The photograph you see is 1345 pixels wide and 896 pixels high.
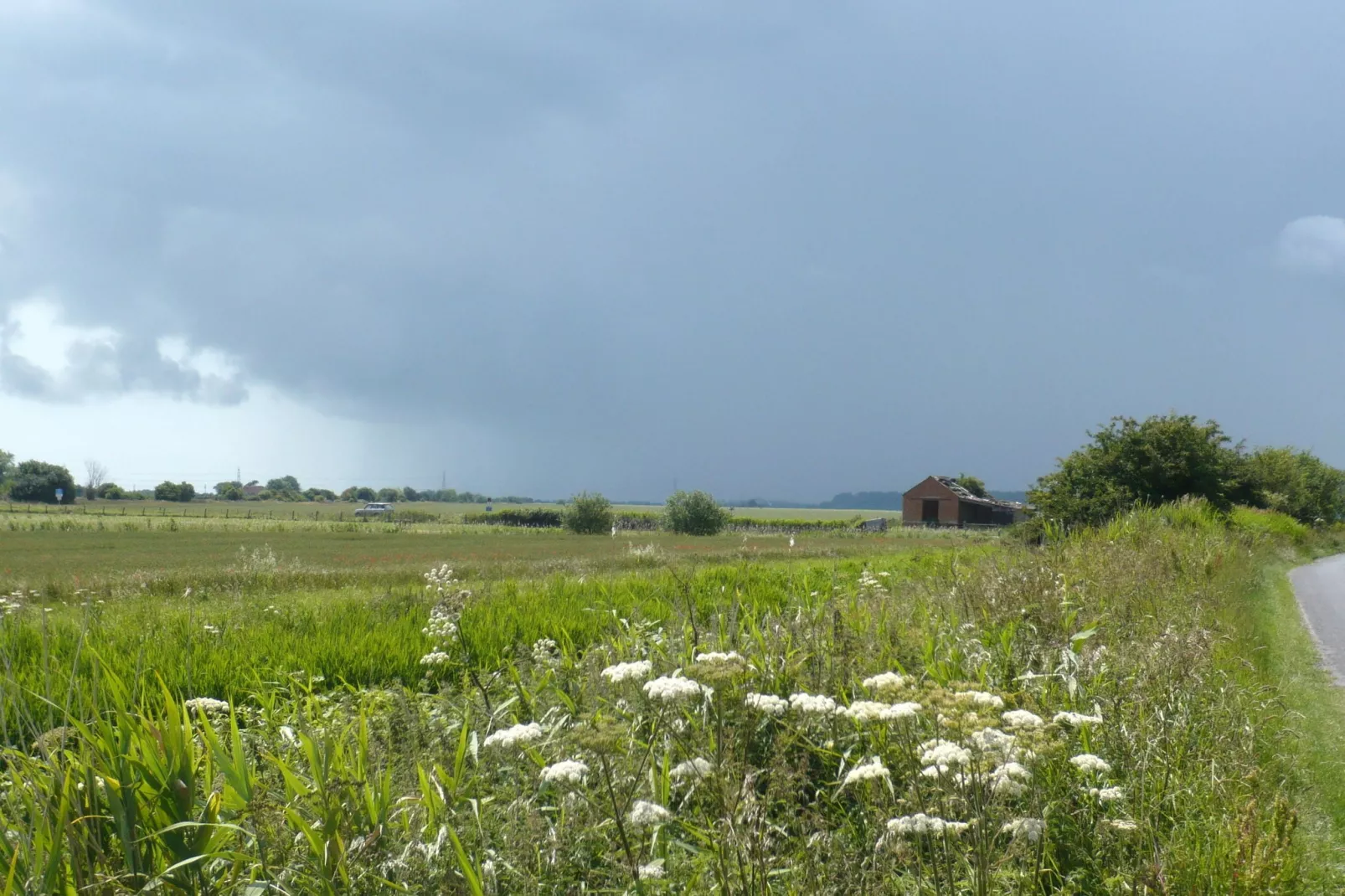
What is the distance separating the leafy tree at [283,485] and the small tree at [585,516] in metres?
126

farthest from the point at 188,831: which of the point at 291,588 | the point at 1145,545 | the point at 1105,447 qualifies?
the point at 1105,447

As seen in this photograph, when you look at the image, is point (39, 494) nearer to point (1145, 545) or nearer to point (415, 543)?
point (415, 543)

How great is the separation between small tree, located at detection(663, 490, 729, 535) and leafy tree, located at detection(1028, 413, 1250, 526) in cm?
3981

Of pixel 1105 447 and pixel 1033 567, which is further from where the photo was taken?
pixel 1105 447

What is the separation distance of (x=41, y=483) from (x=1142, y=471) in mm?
129148

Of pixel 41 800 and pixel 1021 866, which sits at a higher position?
pixel 41 800

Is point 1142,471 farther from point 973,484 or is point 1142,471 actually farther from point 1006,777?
point 973,484

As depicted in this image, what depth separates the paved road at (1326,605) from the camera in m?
9.84

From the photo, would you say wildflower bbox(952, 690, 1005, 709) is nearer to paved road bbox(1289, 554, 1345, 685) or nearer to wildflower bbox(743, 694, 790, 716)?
wildflower bbox(743, 694, 790, 716)

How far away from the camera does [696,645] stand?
5.10 m

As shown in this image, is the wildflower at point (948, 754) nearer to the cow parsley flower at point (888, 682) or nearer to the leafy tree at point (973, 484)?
the cow parsley flower at point (888, 682)

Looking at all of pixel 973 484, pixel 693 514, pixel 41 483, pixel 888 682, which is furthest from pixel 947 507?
pixel 41 483

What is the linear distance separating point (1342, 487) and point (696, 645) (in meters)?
110

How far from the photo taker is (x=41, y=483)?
10712 centimetres
